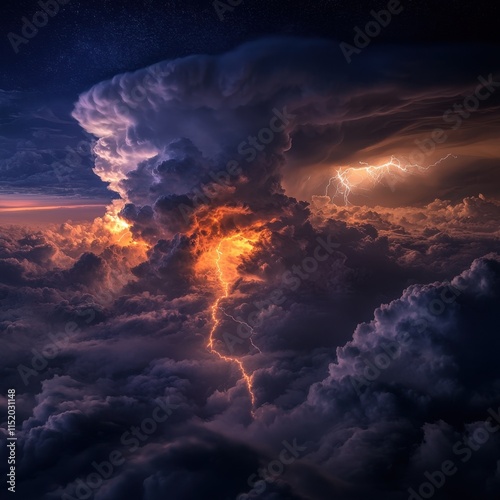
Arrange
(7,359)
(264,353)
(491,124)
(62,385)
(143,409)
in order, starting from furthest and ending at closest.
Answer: (7,359), (264,353), (62,385), (143,409), (491,124)

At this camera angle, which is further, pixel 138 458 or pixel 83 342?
pixel 83 342

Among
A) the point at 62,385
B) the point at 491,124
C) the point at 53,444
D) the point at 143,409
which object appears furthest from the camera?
the point at 62,385

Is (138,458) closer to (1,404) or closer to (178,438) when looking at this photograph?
(178,438)

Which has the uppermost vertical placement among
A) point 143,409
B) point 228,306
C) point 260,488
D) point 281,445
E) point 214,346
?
point 228,306

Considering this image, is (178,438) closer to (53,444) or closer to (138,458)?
(138,458)

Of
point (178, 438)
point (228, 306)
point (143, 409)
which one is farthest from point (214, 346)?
point (178, 438)

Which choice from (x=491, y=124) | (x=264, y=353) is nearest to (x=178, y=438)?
(x=264, y=353)

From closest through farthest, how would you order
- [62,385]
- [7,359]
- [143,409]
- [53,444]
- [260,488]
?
1. [260,488]
2. [53,444]
3. [143,409]
4. [62,385]
5. [7,359]

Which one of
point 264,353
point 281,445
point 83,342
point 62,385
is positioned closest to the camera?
point 281,445

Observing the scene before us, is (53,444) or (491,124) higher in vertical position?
(491,124)
